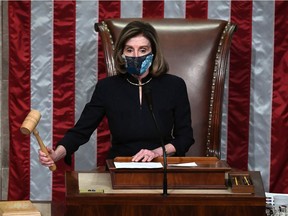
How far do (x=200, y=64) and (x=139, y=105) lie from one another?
0.54m

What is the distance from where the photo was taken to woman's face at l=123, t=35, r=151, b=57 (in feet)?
10.6

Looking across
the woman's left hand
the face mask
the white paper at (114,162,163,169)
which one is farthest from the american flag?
the white paper at (114,162,163,169)

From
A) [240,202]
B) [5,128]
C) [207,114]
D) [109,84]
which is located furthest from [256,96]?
[240,202]

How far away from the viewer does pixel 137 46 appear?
3238mm

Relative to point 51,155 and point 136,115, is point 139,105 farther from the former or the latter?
point 51,155

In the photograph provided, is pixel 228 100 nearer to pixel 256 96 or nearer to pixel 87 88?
pixel 256 96

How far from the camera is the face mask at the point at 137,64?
3164 mm

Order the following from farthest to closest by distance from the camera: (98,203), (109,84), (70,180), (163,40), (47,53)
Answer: (47,53) < (163,40) < (109,84) < (70,180) < (98,203)

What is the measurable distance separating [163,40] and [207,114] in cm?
46

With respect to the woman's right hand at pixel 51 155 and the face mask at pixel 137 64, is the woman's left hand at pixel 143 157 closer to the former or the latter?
the woman's right hand at pixel 51 155

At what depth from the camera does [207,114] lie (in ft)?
12.1

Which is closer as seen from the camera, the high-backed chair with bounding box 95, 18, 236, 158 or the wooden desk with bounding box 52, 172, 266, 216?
the wooden desk with bounding box 52, 172, 266, 216

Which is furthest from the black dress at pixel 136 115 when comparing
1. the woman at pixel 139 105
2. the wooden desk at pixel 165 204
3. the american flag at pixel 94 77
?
the wooden desk at pixel 165 204

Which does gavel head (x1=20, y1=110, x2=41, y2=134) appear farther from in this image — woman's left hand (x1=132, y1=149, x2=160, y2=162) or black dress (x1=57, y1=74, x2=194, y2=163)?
black dress (x1=57, y1=74, x2=194, y2=163)
